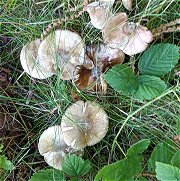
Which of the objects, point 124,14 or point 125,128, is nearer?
point 124,14

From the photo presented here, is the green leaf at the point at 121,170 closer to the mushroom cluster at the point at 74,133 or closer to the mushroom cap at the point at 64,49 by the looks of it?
the mushroom cluster at the point at 74,133

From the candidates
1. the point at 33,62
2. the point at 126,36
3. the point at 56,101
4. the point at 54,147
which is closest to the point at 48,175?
the point at 54,147

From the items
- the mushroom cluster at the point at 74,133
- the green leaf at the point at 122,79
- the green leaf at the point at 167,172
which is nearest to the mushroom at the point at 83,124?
the mushroom cluster at the point at 74,133

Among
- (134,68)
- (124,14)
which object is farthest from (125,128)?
(124,14)

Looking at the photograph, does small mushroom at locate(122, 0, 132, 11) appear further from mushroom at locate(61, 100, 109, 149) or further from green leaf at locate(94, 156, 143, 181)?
green leaf at locate(94, 156, 143, 181)

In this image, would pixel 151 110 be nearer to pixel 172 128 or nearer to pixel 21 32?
pixel 172 128

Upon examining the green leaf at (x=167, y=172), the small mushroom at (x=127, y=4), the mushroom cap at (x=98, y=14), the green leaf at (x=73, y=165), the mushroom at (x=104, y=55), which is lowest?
→ the green leaf at (x=73, y=165)

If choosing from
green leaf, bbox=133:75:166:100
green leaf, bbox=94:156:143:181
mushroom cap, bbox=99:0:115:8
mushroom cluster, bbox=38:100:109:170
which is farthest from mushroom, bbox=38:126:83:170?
mushroom cap, bbox=99:0:115:8
